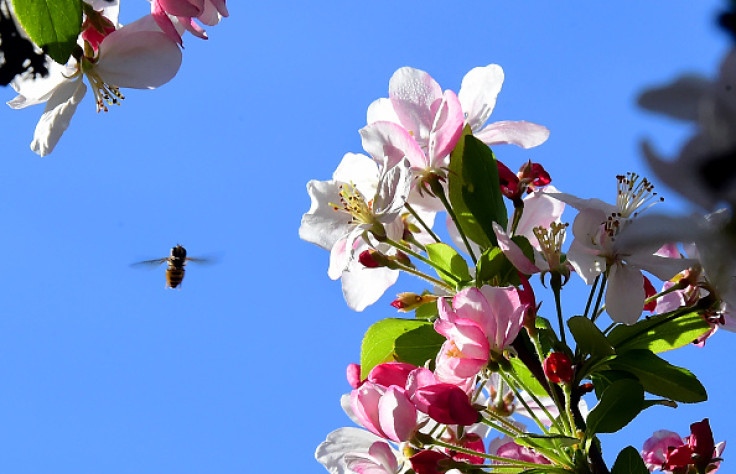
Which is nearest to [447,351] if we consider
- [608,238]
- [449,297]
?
[449,297]

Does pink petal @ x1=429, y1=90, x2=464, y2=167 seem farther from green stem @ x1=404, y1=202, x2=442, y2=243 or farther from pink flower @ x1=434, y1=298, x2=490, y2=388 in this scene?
pink flower @ x1=434, y1=298, x2=490, y2=388

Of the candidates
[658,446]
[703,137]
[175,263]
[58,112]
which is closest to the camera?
[703,137]

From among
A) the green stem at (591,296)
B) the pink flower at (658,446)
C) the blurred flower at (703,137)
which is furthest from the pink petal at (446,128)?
the blurred flower at (703,137)

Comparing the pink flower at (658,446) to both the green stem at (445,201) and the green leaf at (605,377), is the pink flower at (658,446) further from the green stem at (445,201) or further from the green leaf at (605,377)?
the green stem at (445,201)

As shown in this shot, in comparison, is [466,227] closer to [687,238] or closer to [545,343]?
[545,343]

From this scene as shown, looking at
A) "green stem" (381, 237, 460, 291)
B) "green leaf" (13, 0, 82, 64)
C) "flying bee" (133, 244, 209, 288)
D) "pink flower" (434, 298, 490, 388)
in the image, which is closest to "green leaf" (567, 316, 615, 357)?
"pink flower" (434, 298, 490, 388)

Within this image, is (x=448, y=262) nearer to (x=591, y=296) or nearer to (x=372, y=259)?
(x=372, y=259)

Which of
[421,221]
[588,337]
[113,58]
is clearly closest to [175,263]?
[421,221]
